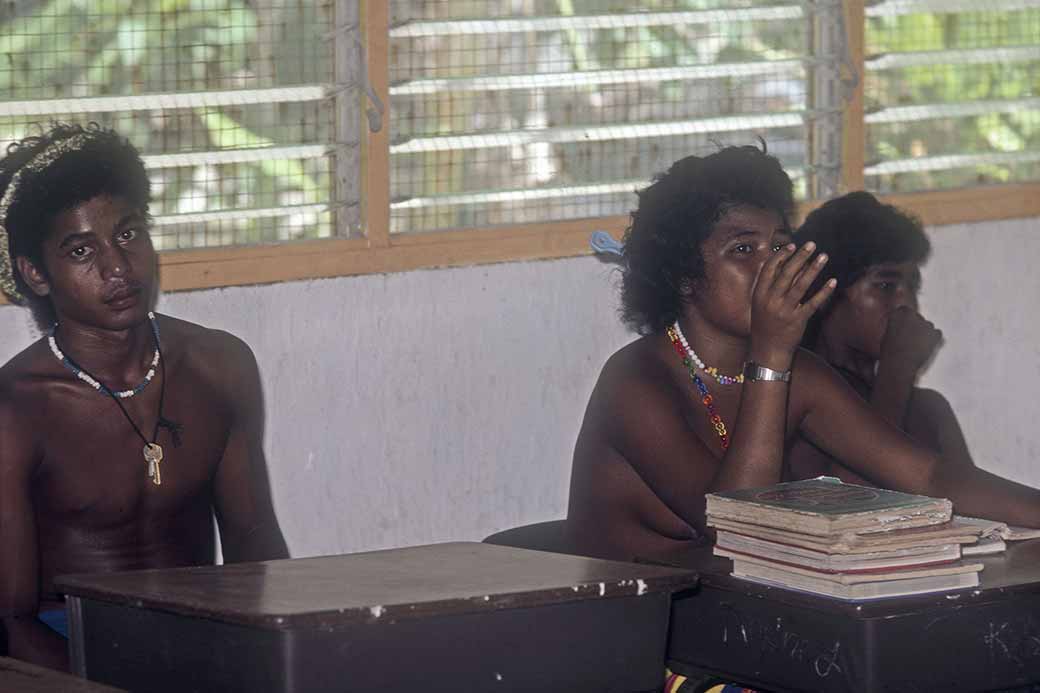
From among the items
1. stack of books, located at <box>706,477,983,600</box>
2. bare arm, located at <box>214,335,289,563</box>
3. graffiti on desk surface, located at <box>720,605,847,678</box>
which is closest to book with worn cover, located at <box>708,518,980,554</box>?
stack of books, located at <box>706,477,983,600</box>

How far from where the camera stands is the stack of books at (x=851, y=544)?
2715 mm

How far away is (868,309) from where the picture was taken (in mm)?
4578

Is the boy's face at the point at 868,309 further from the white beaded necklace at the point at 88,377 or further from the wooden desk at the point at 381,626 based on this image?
the wooden desk at the point at 381,626

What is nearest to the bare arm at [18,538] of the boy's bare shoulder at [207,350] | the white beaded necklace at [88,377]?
the white beaded necklace at [88,377]

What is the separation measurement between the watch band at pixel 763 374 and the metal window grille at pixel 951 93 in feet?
6.09

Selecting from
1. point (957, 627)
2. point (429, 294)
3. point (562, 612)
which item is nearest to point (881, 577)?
point (957, 627)

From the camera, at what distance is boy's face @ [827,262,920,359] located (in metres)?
4.57

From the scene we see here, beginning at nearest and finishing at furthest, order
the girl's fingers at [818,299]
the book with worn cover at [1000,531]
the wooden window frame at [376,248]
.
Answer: the book with worn cover at [1000,531] < the girl's fingers at [818,299] < the wooden window frame at [376,248]

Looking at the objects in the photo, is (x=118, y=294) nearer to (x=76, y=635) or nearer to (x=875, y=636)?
(x=76, y=635)

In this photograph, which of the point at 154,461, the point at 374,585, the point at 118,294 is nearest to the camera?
the point at 374,585

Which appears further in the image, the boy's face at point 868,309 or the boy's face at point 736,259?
the boy's face at point 868,309

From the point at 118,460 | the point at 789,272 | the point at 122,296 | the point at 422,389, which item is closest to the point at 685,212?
the point at 789,272

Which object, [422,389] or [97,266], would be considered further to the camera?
[422,389]

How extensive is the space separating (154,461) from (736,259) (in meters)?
1.30
